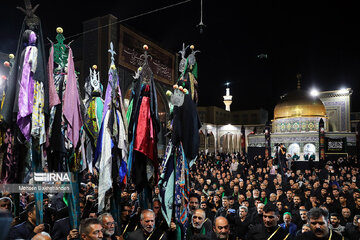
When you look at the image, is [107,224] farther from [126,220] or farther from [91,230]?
[126,220]

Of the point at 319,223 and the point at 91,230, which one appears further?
the point at 319,223

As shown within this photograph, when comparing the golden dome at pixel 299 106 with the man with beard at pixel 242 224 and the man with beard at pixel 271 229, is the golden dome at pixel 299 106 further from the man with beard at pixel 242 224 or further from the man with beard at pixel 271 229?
the man with beard at pixel 271 229

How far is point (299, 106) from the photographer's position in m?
27.6

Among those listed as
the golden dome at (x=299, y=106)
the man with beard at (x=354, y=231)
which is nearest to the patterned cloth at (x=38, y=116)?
the man with beard at (x=354, y=231)

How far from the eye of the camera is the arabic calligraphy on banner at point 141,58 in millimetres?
16625

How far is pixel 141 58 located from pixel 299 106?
1811cm

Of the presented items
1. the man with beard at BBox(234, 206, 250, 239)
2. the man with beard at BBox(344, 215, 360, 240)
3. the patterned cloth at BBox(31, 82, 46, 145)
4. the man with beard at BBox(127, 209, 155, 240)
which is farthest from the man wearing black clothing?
the patterned cloth at BBox(31, 82, 46, 145)

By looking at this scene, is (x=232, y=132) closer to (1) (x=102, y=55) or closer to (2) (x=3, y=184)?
(1) (x=102, y=55)

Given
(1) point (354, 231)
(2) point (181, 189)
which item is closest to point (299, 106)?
(1) point (354, 231)

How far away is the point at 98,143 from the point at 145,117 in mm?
639

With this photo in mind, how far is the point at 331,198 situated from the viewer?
24.5ft

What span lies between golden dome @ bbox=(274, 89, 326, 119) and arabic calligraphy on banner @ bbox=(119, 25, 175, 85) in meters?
12.8

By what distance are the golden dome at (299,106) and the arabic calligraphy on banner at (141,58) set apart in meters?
12.8

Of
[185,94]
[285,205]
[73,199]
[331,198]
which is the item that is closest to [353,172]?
[331,198]
